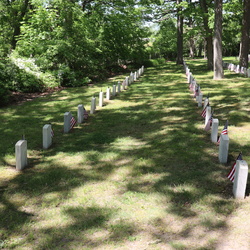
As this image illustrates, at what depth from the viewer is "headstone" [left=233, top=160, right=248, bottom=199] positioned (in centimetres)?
530

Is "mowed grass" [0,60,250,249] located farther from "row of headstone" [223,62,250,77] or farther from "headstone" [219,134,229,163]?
"row of headstone" [223,62,250,77]

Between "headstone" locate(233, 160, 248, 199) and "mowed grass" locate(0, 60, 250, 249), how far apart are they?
0.16 meters

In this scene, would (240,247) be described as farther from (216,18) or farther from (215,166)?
(216,18)

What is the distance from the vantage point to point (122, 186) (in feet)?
20.1

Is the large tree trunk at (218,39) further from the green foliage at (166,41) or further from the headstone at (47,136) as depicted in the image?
the green foliage at (166,41)

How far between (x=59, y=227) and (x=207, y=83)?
1750 centimetres

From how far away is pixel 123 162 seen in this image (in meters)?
7.39

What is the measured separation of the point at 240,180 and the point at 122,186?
7.48 feet

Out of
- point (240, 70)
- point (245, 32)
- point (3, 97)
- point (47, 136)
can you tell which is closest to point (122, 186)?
point (47, 136)

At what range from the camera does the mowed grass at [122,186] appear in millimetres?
4512

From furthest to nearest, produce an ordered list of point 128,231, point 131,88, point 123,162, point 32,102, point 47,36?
point 47,36 < point 131,88 < point 32,102 < point 123,162 < point 128,231

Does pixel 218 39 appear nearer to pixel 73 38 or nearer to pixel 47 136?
pixel 73 38

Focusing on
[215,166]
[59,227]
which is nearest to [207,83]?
[215,166]

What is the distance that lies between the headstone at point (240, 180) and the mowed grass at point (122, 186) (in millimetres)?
163
